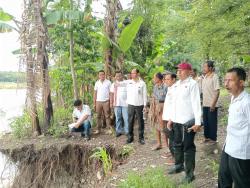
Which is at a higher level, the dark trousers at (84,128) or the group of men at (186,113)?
the group of men at (186,113)

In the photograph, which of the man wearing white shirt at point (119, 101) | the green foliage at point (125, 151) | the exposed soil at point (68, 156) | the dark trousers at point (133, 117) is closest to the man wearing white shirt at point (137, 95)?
the dark trousers at point (133, 117)

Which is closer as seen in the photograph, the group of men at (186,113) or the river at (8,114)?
the group of men at (186,113)

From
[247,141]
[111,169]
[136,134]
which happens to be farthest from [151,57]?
[247,141]

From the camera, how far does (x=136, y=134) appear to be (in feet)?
28.9

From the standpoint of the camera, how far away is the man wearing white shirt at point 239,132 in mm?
3330

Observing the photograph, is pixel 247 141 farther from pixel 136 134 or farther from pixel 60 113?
pixel 60 113

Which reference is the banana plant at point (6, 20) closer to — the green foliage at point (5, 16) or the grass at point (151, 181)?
the green foliage at point (5, 16)

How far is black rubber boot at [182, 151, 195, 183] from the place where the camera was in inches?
187

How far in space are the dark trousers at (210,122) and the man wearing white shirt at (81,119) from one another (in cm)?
315

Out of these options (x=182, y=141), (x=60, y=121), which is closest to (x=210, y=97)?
(x=182, y=141)

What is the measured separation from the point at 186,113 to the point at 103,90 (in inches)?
174

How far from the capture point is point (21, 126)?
31.8 ft

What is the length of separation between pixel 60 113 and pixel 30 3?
3.33 metres

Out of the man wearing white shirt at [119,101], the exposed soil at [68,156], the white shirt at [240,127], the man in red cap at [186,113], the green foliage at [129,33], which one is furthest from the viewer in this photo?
the green foliage at [129,33]
